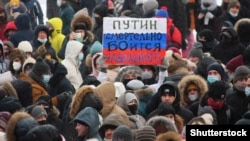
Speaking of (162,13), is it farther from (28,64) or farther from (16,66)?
(28,64)

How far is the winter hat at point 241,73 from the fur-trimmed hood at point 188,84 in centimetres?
42

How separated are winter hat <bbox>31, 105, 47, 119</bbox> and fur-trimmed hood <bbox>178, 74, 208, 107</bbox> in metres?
2.38

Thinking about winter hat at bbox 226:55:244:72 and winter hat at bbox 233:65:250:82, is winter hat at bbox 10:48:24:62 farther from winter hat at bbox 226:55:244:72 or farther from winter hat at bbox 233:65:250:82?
winter hat at bbox 233:65:250:82

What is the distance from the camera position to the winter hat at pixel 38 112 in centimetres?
1772

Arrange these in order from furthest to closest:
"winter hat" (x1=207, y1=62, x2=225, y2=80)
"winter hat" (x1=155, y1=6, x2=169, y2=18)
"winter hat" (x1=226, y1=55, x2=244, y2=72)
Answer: "winter hat" (x1=155, y1=6, x2=169, y2=18), "winter hat" (x1=226, y1=55, x2=244, y2=72), "winter hat" (x1=207, y1=62, x2=225, y2=80)

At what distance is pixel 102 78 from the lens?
2125 centimetres

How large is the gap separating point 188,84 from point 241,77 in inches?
26.7

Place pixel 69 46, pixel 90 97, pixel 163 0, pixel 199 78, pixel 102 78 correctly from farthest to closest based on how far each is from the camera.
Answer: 1. pixel 163 0
2. pixel 69 46
3. pixel 102 78
4. pixel 199 78
5. pixel 90 97

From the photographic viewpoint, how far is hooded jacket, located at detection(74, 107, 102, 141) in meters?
16.7

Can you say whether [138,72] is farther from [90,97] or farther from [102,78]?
[90,97]

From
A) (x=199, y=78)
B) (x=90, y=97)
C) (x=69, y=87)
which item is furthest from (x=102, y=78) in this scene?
(x=90, y=97)

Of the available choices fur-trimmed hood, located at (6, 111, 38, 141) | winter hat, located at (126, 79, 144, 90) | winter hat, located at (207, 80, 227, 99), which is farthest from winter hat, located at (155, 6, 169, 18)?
fur-trimmed hood, located at (6, 111, 38, 141)

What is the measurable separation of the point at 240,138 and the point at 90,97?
3.82 metres

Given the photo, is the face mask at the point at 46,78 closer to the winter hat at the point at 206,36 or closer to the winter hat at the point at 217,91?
the winter hat at the point at 217,91
